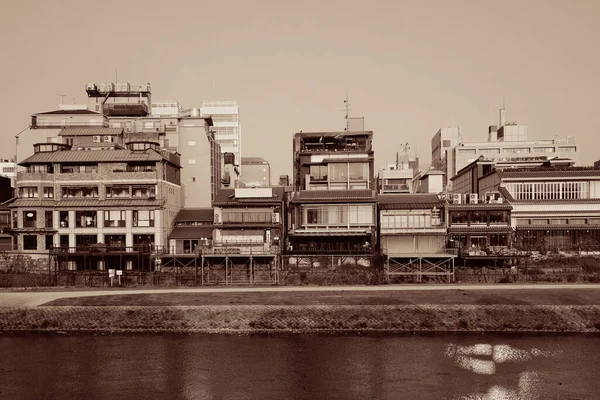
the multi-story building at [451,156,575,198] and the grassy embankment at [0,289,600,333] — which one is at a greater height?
the multi-story building at [451,156,575,198]

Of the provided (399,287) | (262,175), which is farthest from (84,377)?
(262,175)

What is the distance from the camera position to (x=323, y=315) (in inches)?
1827

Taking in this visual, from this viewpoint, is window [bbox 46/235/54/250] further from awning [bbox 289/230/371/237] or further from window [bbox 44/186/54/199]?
awning [bbox 289/230/371/237]

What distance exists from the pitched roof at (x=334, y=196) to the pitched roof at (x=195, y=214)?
1297 cm

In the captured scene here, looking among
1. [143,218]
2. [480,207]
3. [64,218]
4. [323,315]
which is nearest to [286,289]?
[323,315]

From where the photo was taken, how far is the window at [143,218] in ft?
241

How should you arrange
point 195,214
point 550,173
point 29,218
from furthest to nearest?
point 550,173, point 195,214, point 29,218

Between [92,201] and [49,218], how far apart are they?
20.2 feet

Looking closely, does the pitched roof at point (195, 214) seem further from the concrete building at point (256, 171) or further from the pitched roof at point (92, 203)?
the concrete building at point (256, 171)

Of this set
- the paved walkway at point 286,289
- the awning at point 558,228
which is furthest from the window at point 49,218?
the awning at point 558,228

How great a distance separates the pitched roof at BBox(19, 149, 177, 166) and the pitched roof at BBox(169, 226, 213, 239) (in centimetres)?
1004

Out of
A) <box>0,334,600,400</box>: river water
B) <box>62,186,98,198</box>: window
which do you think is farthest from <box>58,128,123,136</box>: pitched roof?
<box>0,334,600,400</box>: river water

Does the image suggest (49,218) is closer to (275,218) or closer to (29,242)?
(29,242)

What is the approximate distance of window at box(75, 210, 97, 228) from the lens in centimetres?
7354
